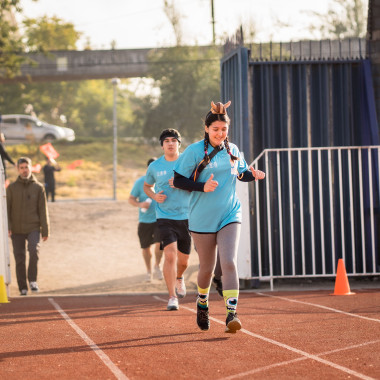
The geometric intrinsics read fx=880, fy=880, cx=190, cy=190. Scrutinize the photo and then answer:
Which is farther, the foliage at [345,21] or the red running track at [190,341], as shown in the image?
the foliage at [345,21]

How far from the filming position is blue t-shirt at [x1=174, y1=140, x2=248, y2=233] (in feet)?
25.8

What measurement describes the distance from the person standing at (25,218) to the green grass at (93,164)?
64.2 ft

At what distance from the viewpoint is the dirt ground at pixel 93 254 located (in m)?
16.3

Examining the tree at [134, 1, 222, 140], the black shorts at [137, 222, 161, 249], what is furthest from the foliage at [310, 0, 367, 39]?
the black shorts at [137, 222, 161, 249]

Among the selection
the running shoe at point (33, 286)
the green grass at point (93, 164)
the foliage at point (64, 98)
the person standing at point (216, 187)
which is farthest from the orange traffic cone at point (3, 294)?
the foliage at point (64, 98)

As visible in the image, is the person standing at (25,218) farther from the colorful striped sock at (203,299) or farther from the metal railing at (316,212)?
the colorful striped sock at (203,299)

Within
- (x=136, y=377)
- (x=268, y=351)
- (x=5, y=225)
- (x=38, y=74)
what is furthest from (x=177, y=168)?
(x=38, y=74)

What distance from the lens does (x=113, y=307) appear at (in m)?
11.0

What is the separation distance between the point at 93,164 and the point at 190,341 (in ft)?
125

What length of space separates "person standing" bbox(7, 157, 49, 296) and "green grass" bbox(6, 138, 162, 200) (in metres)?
19.6

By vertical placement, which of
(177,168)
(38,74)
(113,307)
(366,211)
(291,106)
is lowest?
(113,307)

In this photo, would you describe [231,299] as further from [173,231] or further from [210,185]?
[173,231]

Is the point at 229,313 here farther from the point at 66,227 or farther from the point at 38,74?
the point at 38,74

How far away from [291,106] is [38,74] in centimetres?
4428
